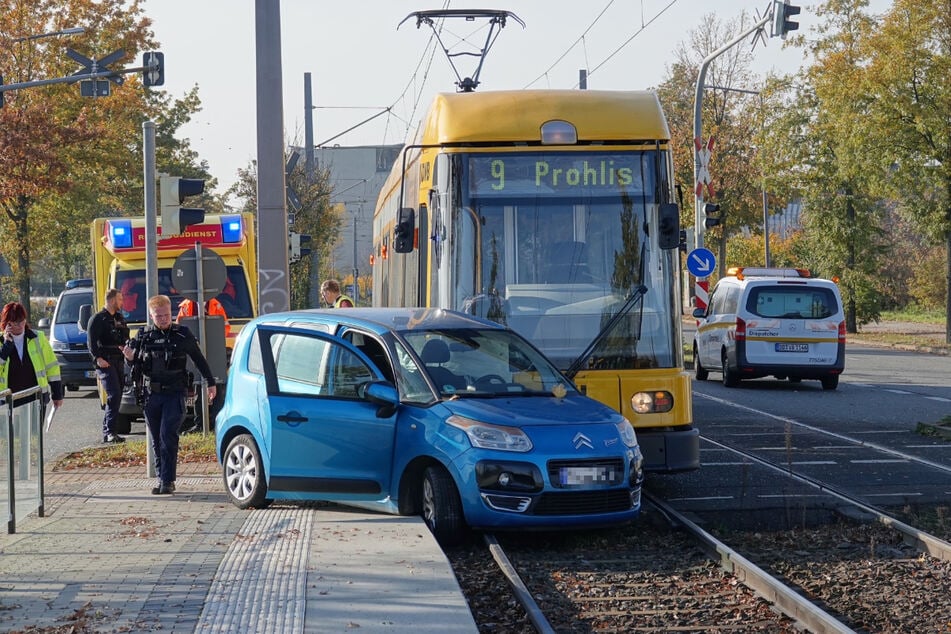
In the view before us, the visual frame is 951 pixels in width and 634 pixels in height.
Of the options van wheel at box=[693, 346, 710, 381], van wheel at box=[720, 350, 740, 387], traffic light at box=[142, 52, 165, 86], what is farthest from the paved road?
van wheel at box=[693, 346, 710, 381]

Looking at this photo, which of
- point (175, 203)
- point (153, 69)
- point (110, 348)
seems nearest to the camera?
point (175, 203)

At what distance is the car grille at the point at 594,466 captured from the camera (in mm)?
9312

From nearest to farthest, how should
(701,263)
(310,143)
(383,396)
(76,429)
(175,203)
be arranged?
(383,396) → (175,203) → (76,429) → (701,263) → (310,143)

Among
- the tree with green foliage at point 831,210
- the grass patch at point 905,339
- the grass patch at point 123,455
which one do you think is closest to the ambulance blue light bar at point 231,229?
the grass patch at point 123,455

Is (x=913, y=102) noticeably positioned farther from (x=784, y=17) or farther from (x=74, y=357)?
(x=74, y=357)

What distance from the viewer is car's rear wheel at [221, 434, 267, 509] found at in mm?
10594

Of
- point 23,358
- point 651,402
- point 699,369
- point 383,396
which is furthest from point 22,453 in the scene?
point 699,369

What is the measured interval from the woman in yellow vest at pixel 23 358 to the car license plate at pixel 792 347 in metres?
14.0

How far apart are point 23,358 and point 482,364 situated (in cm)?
513

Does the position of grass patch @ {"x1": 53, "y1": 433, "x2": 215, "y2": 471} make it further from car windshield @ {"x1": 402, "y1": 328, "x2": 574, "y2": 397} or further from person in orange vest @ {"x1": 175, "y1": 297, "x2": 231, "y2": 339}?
car windshield @ {"x1": 402, "y1": 328, "x2": 574, "y2": 397}

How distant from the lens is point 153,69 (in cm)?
2800

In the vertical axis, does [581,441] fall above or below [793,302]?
below

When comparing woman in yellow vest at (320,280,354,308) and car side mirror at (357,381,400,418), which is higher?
woman in yellow vest at (320,280,354,308)

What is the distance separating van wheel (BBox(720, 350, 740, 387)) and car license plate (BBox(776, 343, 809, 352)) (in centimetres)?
116
